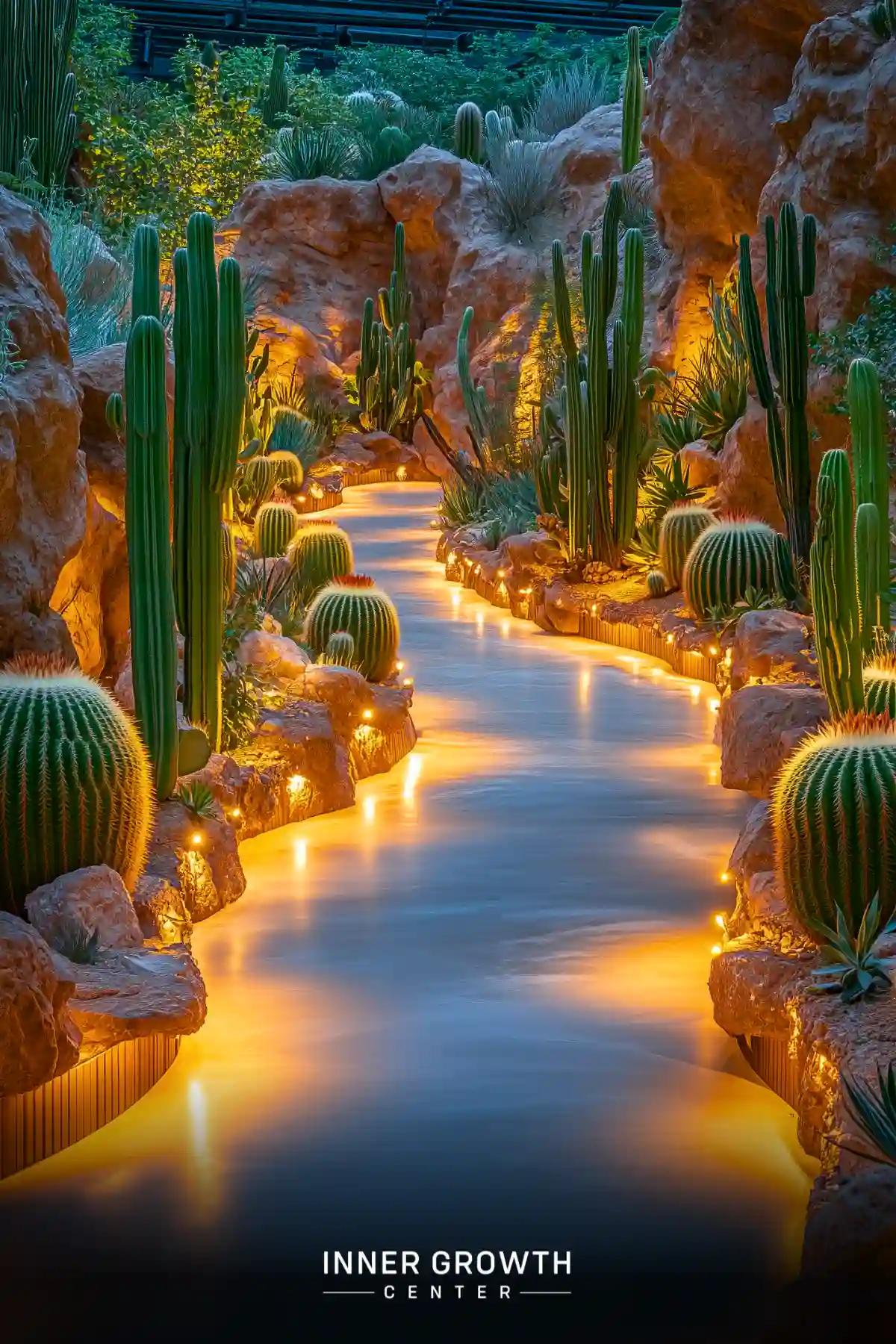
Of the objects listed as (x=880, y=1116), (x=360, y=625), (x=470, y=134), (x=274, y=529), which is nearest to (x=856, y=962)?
(x=880, y=1116)

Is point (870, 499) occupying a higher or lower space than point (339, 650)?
higher

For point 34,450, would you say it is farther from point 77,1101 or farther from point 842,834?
point 842,834

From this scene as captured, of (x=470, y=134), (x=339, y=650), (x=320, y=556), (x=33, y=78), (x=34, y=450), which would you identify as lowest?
(x=339, y=650)

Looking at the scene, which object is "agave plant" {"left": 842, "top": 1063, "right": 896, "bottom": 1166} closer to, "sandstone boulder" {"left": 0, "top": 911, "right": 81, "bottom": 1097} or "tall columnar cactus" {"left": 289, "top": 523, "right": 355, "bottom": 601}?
"sandstone boulder" {"left": 0, "top": 911, "right": 81, "bottom": 1097}

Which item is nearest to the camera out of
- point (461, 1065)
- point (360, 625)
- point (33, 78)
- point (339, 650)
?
point (461, 1065)

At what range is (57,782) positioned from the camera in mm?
4469

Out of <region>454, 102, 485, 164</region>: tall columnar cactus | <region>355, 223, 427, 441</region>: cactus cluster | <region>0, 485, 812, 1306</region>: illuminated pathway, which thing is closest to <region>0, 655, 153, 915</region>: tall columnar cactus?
<region>0, 485, 812, 1306</region>: illuminated pathway

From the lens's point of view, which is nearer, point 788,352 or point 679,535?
point 788,352

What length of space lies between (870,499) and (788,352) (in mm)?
2704

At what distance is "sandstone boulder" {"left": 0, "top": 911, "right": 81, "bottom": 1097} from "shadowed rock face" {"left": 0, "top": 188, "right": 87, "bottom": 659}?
1.84 meters

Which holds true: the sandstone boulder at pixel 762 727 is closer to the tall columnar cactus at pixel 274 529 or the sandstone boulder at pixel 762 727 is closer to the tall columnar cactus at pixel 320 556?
the tall columnar cactus at pixel 320 556

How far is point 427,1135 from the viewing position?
3.67 metres

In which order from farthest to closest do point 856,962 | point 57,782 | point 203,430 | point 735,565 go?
point 735,565 → point 203,430 → point 57,782 → point 856,962

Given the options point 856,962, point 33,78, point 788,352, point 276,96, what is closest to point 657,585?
point 788,352
